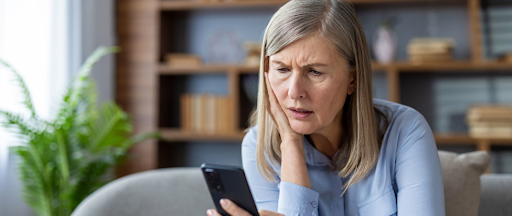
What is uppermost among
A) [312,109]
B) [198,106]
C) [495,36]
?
[495,36]

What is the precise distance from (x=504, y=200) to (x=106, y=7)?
275cm

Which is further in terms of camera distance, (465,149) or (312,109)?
(465,149)

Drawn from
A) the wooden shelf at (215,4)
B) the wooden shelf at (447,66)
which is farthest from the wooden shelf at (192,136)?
the wooden shelf at (447,66)

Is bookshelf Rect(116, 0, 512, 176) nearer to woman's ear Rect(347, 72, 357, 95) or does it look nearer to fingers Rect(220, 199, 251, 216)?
woman's ear Rect(347, 72, 357, 95)

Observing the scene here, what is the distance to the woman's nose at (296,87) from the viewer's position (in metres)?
1.13

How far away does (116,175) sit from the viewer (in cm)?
333

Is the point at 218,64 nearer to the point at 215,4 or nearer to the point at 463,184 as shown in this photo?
the point at 215,4

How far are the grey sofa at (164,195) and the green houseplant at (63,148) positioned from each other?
0.93 meters

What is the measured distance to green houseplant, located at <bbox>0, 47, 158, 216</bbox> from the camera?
2.33 meters

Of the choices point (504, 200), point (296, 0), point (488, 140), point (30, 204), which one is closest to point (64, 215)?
point (30, 204)

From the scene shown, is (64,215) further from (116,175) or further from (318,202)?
(318,202)

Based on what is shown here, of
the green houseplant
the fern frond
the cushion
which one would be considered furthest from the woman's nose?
the fern frond

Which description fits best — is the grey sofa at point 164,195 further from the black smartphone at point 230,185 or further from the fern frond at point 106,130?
the fern frond at point 106,130

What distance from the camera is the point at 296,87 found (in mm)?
1126
